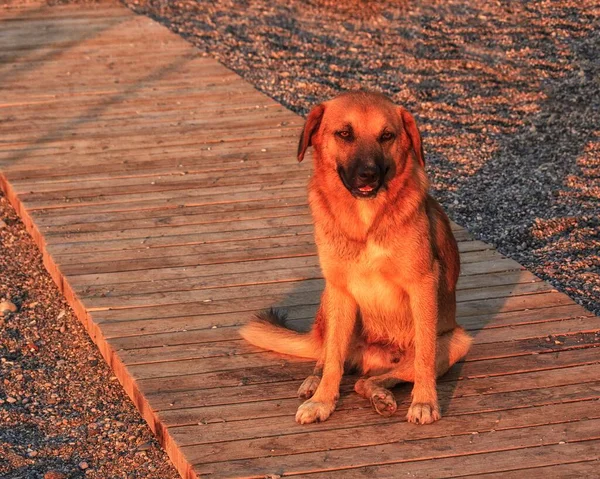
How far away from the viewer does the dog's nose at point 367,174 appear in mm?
4168

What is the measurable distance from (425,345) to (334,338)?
0.39m

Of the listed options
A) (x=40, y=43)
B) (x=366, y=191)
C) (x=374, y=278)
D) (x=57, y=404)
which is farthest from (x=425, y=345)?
(x=40, y=43)

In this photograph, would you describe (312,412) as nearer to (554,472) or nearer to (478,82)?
(554,472)

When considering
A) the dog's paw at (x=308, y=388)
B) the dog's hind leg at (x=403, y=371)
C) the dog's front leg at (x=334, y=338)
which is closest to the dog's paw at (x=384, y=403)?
the dog's hind leg at (x=403, y=371)

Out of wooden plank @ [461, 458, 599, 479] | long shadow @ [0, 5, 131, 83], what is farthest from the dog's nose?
long shadow @ [0, 5, 131, 83]

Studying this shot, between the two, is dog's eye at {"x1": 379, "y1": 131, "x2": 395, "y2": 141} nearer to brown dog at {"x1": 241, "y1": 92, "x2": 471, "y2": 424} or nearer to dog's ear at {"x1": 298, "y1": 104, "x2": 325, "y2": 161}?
brown dog at {"x1": 241, "y1": 92, "x2": 471, "y2": 424}

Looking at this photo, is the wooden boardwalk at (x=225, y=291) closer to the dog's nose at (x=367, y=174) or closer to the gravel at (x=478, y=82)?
the gravel at (x=478, y=82)

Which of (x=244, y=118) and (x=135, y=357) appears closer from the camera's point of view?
(x=135, y=357)

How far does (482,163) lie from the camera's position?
305 inches

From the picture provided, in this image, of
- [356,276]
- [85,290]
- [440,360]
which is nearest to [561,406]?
[440,360]

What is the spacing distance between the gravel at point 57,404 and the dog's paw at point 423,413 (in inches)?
40.3

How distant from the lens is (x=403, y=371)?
14.6 feet

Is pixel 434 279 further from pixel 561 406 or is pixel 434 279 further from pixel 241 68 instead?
pixel 241 68

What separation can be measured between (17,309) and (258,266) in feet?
4.63
